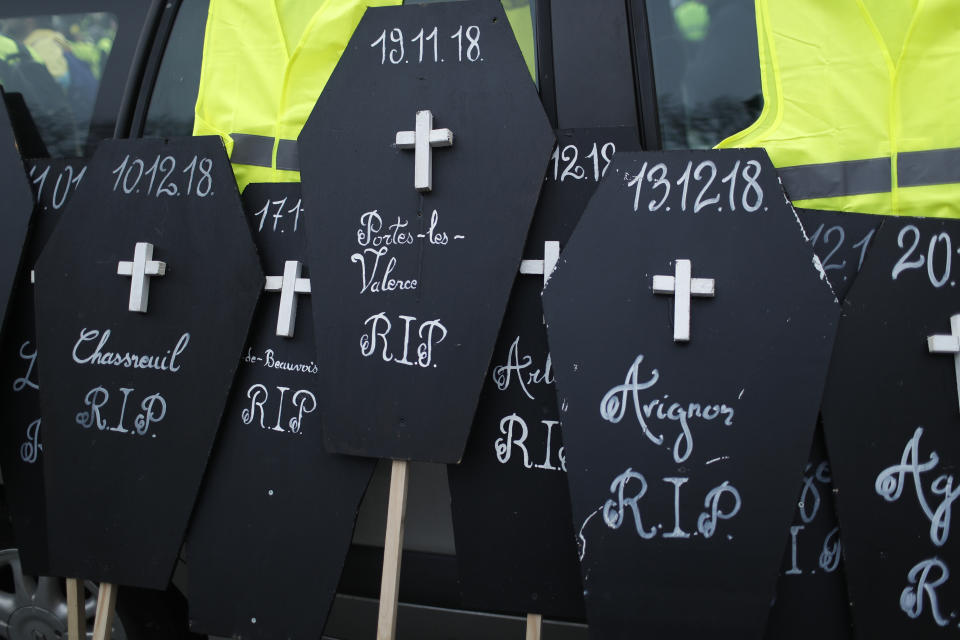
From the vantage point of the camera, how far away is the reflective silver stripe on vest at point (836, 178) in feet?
4.39

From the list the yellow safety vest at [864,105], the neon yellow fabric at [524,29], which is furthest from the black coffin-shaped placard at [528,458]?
the yellow safety vest at [864,105]

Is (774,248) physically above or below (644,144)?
below

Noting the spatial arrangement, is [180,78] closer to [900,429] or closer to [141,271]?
[141,271]

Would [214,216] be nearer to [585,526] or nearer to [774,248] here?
[585,526]

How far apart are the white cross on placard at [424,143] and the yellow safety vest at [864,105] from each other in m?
0.62

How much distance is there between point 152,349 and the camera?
1625 mm

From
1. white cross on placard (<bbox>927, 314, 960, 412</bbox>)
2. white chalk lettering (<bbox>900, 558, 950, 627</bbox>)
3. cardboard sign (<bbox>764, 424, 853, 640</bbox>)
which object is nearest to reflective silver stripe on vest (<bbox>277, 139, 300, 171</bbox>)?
cardboard sign (<bbox>764, 424, 853, 640</bbox>)

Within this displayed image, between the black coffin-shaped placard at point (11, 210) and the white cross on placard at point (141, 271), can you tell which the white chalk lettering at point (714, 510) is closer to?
the white cross on placard at point (141, 271)

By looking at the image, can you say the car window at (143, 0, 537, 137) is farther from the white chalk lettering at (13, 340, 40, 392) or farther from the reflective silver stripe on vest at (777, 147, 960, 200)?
the reflective silver stripe on vest at (777, 147, 960, 200)

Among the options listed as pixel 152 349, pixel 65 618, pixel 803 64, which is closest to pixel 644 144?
pixel 803 64

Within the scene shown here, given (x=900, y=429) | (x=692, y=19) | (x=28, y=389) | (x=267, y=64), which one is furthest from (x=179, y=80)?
(x=900, y=429)

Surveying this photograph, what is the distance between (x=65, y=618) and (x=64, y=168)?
3.99ft

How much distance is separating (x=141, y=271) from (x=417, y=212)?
707 mm

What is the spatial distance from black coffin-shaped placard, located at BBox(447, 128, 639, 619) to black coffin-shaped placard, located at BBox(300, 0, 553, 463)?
6cm
